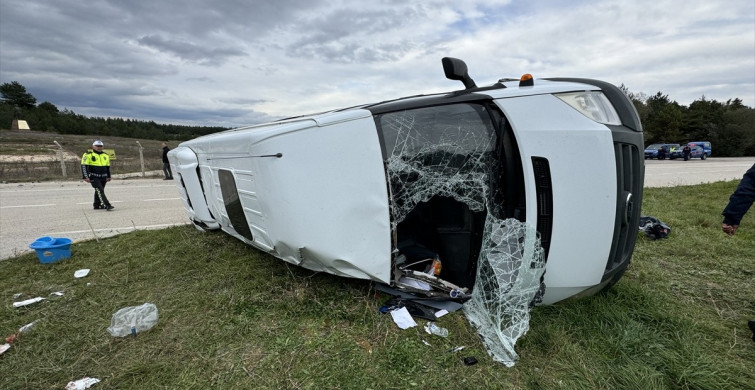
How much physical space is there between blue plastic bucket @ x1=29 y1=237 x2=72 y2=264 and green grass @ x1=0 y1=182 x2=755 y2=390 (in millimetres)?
267

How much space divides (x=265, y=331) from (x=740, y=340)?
2846mm

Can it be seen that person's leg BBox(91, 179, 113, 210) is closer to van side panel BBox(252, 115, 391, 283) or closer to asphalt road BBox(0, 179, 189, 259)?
asphalt road BBox(0, 179, 189, 259)

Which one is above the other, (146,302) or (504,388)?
(146,302)

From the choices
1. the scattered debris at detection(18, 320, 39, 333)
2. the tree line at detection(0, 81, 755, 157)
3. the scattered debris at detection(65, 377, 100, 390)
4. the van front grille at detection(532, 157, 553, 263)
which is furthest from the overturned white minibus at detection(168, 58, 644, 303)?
the tree line at detection(0, 81, 755, 157)

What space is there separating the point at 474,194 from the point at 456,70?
81 centimetres

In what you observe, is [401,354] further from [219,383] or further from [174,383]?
[174,383]

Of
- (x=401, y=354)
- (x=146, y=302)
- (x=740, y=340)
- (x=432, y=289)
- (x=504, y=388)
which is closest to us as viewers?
(x=504, y=388)

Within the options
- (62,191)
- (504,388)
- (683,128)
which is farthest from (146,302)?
(683,128)

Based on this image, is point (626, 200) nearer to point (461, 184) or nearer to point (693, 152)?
point (461, 184)

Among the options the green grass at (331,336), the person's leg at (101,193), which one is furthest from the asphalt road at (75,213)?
the green grass at (331,336)

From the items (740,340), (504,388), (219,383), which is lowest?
(740,340)

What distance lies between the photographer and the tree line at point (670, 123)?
33.3m

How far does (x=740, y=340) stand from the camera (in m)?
2.16

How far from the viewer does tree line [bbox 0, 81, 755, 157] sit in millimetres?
33344
